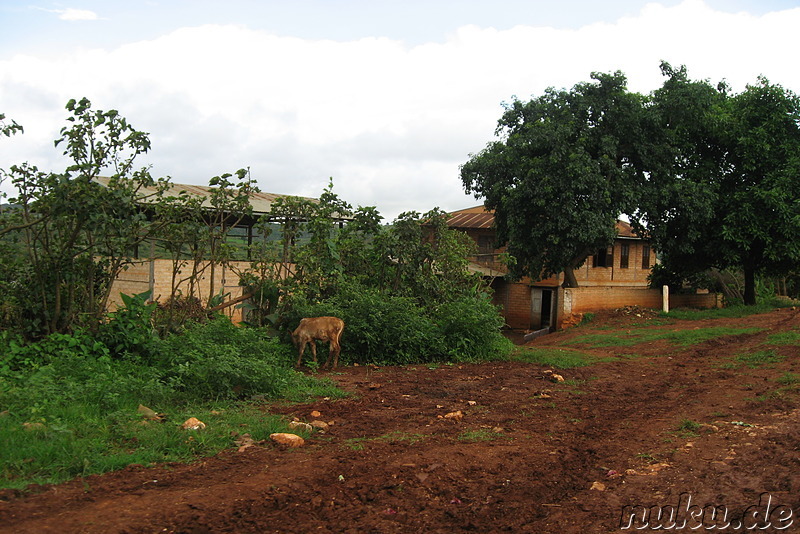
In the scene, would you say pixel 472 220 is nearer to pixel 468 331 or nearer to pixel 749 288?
pixel 749 288

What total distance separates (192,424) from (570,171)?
17.2 meters

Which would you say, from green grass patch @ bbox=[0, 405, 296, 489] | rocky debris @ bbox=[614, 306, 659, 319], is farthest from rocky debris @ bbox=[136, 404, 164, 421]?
rocky debris @ bbox=[614, 306, 659, 319]

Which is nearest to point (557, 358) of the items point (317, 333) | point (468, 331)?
point (468, 331)

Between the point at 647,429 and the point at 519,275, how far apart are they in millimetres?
17572

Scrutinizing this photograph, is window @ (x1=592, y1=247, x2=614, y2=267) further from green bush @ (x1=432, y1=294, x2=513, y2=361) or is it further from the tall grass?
the tall grass

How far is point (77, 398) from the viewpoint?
700 cm

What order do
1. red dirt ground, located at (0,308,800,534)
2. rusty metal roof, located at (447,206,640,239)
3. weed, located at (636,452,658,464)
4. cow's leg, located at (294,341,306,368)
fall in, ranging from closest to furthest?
1. red dirt ground, located at (0,308,800,534)
2. weed, located at (636,452,658,464)
3. cow's leg, located at (294,341,306,368)
4. rusty metal roof, located at (447,206,640,239)

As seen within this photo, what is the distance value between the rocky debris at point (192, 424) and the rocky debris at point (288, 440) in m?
0.74

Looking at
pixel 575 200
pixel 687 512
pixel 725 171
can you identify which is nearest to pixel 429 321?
pixel 687 512

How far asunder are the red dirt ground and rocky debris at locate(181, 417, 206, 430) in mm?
690

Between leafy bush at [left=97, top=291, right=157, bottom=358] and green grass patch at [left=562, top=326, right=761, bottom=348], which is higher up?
leafy bush at [left=97, top=291, right=157, bottom=358]

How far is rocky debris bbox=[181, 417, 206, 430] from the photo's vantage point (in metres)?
6.38

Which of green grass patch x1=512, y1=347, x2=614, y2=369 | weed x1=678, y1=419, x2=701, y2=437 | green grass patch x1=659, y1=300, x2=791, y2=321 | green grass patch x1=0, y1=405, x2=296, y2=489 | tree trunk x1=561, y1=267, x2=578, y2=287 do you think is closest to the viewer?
green grass patch x1=0, y1=405, x2=296, y2=489

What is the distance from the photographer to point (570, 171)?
69.8ft
